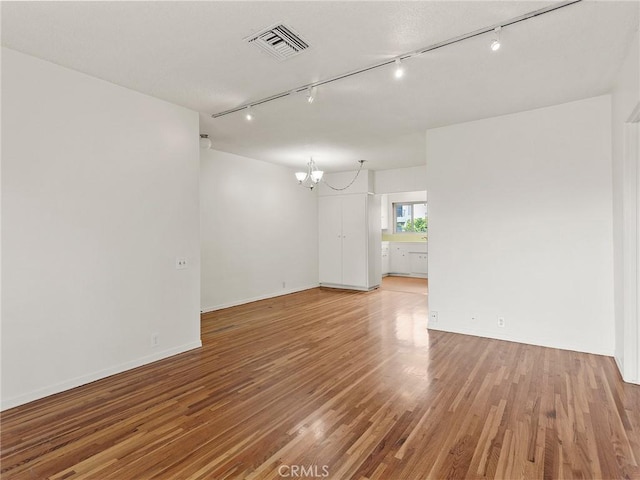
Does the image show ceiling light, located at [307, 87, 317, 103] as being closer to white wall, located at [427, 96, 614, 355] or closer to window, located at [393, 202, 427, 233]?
white wall, located at [427, 96, 614, 355]

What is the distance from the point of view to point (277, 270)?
7.24m

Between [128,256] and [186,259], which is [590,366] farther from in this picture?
[128,256]

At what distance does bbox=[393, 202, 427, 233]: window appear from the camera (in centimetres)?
1058

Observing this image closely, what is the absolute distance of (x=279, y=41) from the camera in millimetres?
2514

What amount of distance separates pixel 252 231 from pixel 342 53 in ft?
14.6

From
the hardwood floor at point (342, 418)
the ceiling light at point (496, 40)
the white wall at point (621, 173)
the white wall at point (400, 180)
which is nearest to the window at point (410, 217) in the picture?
the white wall at point (400, 180)

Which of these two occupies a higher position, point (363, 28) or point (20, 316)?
point (363, 28)

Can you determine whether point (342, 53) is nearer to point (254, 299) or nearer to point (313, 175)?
point (313, 175)

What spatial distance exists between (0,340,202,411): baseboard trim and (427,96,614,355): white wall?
339 centimetres

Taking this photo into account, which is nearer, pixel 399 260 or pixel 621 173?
pixel 621 173

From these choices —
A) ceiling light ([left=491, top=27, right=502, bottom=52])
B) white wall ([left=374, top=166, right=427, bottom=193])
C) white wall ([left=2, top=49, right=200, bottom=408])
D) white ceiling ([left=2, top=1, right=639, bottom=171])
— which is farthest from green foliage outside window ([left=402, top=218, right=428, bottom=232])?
ceiling light ([left=491, top=27, right=502, bottom=52])

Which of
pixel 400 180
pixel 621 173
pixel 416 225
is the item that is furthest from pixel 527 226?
pixel 416 225

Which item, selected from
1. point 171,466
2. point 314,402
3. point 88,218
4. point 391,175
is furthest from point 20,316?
point 391,175

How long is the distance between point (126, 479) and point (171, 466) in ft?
0.75
